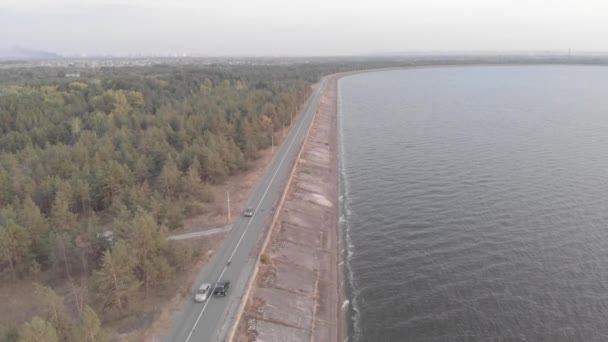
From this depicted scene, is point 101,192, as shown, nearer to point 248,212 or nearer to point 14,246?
point 14,246

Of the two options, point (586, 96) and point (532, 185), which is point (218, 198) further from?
point (586, 96)

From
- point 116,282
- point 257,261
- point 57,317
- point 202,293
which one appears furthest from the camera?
point 257,261

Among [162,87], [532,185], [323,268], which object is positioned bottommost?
[323,268]

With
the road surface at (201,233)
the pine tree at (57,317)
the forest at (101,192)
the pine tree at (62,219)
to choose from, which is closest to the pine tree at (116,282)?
the forest at (101,192)

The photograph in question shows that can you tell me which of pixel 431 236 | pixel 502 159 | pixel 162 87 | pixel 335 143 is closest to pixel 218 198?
pixel 431 236

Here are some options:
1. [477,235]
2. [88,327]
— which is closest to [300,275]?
[88,327]
